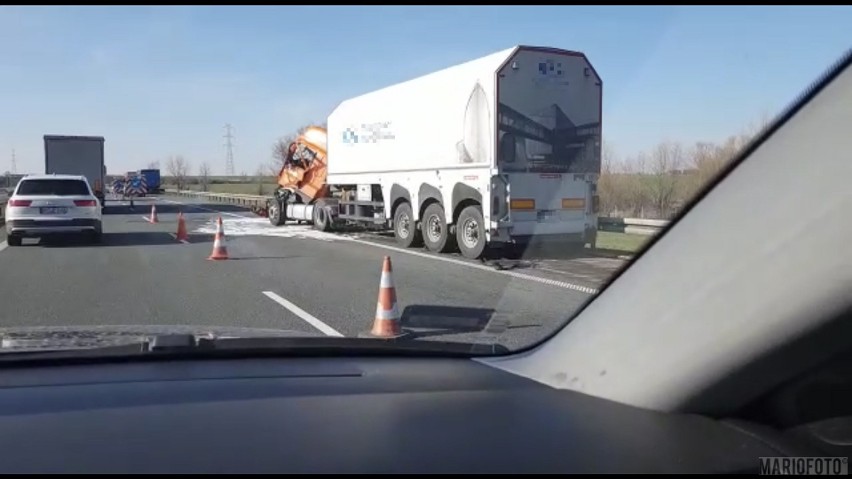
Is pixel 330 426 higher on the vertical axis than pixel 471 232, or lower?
higher

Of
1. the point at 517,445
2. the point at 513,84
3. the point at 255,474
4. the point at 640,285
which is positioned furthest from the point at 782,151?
the point at 513,84

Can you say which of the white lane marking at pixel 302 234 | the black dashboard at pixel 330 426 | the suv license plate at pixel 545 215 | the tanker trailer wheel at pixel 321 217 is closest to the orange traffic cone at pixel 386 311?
the black dashboard at pixel 330 426

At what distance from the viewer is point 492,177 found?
14578 mm

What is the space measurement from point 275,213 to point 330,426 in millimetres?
25346

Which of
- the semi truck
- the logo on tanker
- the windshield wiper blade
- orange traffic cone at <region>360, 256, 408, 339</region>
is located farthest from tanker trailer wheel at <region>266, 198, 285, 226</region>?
the windshield wiper blade

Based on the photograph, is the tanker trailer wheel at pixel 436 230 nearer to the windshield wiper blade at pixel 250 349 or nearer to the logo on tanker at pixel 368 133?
the logo on tanker at pixel 368 133

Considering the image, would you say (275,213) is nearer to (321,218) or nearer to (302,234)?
(321,218)

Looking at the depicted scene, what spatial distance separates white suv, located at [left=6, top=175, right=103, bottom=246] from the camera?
17609 mm

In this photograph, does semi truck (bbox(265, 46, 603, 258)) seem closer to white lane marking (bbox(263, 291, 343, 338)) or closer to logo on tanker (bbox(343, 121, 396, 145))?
logo on tanker (bbox(343, 121, 396, 145))

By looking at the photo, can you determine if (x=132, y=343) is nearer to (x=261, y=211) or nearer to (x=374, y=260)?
(x=374, y=260)

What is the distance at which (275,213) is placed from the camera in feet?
90.0
